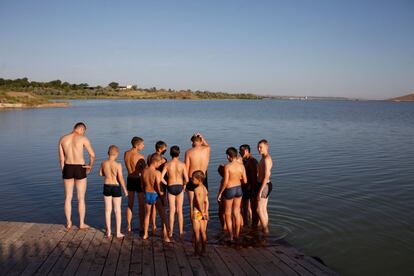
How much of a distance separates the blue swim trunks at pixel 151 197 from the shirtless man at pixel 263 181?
234 centimetres

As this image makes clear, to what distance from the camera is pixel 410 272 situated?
7258 millimetres

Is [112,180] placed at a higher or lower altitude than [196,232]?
higher

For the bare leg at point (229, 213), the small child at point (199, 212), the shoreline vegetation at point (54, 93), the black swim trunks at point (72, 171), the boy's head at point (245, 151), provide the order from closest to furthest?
1. the small child at point (199, 212)
2. the bare leg at point (229, 213)
3. the black swim trunks at point (72, 171)
4. the boy's head at point (245, 151)
5. the shoreline vegetation at point (54, 93)

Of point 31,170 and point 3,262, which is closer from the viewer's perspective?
point 3,262

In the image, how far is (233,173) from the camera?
7.14 m

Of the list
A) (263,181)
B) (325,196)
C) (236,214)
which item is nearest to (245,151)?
(263,181)

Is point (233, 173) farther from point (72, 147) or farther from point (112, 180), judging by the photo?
point (72, 147)

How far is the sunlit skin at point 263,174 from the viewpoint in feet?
25.4

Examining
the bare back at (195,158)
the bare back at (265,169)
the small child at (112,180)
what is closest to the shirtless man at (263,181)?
the bare back at (265,169)

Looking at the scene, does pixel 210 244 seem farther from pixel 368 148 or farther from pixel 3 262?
pixel 368 148

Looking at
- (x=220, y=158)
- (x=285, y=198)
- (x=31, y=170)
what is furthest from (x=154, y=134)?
(x=285, y=198)

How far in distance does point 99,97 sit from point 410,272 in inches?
5647

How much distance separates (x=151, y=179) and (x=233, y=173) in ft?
5.25

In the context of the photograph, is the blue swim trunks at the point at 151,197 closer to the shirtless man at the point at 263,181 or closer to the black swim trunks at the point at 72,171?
the black swim trunks at the point at 72,171
